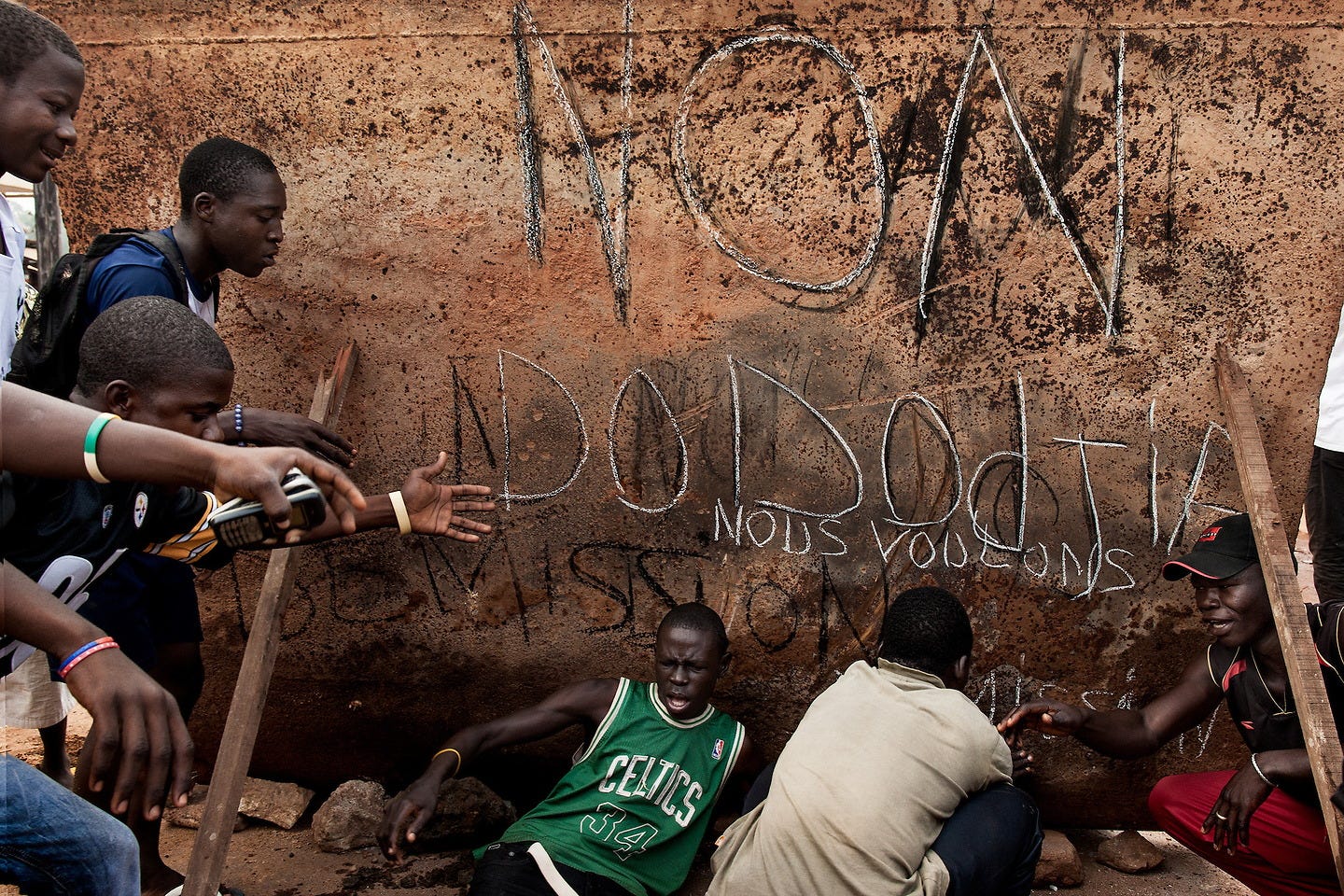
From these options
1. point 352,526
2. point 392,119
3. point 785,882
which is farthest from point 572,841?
point 392,119

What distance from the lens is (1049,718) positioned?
2748 millimetres

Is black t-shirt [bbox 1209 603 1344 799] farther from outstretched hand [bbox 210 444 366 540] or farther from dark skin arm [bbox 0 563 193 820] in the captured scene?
dark skin arm [bbox 0 563 193 820]

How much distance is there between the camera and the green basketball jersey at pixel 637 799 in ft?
8.98

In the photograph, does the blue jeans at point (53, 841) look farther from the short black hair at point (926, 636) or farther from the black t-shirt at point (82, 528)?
the short black hair at point (926, 636)

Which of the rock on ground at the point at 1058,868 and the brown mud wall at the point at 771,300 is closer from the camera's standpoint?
the brown mud wall at the point at 771,300

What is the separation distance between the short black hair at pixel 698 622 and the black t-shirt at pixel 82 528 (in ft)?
3.89

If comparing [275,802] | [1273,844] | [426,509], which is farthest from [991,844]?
[275,802]

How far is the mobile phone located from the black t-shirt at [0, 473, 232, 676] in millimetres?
502

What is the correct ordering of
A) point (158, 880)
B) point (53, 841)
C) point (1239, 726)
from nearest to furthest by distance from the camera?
point (53, 841) → point (158, 880) → point (1239, 726)

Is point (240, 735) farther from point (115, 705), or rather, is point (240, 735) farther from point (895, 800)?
point (895, 800)

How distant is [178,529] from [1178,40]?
2.91 meters

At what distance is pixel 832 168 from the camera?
307cm

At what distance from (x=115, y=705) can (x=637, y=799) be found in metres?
1.51

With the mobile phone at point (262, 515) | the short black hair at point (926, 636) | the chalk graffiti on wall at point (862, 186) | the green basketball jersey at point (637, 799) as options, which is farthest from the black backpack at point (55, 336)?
the short black hair at point (926, 636)
